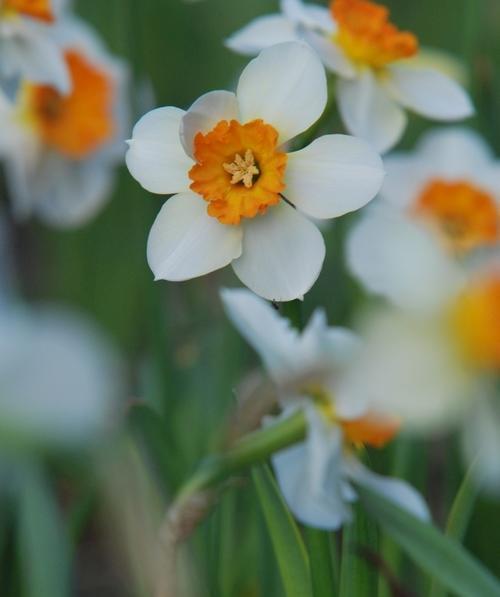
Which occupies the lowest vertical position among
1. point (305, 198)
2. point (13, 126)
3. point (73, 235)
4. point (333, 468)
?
point (73, 235)

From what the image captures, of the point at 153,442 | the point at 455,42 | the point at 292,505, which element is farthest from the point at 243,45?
the point at 455,42

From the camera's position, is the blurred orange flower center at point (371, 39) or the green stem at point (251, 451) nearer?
the green stem at point (251, 451)

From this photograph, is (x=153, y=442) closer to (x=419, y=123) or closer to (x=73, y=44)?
(x=73, y=44)

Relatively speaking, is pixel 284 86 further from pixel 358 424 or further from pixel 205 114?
pixel 358 424

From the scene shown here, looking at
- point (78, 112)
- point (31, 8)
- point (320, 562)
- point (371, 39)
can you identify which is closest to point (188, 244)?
point (320, 562)

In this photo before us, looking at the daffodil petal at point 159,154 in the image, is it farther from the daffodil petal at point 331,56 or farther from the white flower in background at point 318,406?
the daffodil petal at point 331,56

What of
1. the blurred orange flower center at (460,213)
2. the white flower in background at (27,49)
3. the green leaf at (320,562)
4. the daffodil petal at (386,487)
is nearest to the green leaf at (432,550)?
the daffodil petal at (386,487)
